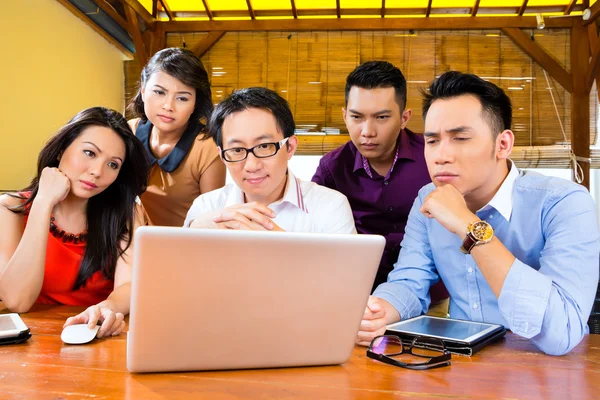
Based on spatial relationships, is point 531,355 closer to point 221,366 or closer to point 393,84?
point 221,366

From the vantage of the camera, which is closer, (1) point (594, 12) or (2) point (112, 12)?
(2) point (112, 12)

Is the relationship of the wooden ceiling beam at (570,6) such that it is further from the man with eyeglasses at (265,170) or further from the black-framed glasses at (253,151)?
the black-framed glasses at (253,151)

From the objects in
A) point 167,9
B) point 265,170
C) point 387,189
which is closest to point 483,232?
point 265,170

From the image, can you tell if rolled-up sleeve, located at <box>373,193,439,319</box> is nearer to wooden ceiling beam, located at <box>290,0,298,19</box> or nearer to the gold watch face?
the gold watch face

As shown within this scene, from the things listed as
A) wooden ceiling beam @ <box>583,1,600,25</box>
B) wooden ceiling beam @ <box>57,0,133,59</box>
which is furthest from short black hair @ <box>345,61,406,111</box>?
wooden ceiling beam @ <box>583,1,600,25</box>

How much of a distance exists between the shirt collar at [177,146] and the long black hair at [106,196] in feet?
1.32

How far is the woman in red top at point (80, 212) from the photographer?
1.77 m

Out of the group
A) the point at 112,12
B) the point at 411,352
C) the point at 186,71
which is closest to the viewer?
the point at 411,352

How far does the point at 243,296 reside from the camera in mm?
929

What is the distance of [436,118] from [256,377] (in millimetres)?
905

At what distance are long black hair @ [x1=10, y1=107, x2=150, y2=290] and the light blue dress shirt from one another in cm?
90

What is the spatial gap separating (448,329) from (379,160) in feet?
4.37

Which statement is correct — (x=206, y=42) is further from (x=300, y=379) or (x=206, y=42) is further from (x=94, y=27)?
(x=300, y=379)

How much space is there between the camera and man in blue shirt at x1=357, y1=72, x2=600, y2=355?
1284 mm
